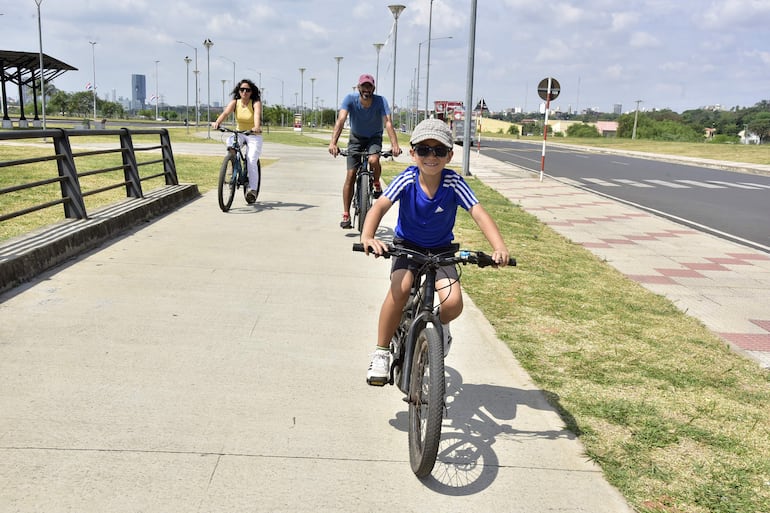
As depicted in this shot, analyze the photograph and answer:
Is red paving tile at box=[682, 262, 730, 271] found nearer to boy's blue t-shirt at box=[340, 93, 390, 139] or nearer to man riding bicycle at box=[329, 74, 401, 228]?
man riding bicycle at box=[329, 74, 401, 228]

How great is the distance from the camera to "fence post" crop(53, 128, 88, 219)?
303 inches

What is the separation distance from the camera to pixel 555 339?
17.3 feet

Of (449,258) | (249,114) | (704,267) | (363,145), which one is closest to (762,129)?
(704,267)

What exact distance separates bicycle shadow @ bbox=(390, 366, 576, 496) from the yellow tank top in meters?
6.87

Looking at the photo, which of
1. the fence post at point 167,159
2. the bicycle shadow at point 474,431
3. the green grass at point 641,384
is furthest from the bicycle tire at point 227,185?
Answer: the bicycle shadow at point 474,431

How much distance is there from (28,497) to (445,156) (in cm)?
233

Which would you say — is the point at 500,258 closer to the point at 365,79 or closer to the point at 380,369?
the point at 380,369

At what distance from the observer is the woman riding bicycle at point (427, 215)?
341cm

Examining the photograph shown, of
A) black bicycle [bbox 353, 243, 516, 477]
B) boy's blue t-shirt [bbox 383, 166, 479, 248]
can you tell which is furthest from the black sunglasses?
black bicycle [bbox 353, 243, 516, 477]

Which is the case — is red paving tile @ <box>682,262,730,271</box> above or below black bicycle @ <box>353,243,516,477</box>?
below

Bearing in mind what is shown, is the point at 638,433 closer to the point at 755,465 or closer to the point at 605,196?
the point at 755,465

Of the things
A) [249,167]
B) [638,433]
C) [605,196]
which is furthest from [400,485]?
[605,196]

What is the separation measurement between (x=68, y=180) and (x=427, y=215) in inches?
222

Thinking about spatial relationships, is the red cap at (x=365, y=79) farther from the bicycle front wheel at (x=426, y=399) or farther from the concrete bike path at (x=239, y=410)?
the bicycle front wheel at (x=426, y=399)
